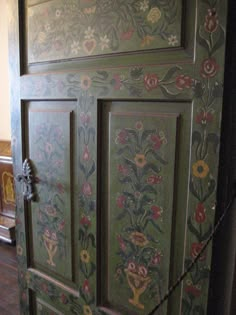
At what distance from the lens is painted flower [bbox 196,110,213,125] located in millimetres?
719

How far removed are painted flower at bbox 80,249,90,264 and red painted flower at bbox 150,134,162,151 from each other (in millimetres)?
443

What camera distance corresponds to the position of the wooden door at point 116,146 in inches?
29.4

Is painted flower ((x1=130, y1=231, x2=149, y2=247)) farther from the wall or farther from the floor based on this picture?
the wall

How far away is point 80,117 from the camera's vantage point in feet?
3.21

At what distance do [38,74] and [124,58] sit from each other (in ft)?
1.22

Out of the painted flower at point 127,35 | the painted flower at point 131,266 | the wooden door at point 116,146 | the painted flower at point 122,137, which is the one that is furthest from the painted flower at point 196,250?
the painted flower at point 127,35

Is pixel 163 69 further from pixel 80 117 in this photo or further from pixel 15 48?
pixel 15 48

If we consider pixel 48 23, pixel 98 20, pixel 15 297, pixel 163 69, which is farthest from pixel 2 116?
pixel 163 69

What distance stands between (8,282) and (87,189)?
4.67 ft

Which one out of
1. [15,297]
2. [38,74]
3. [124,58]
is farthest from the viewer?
[15,297]

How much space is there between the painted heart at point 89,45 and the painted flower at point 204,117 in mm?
389

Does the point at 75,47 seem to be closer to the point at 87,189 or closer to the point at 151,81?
the point at 151,81

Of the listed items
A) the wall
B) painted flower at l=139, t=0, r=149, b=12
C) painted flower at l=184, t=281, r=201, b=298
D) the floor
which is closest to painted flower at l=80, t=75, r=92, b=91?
painted flower at l=139, t=0, r=149, b=12

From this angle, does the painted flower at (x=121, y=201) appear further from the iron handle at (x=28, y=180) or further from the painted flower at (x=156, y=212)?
the iron handle at (x=28, y=180)
